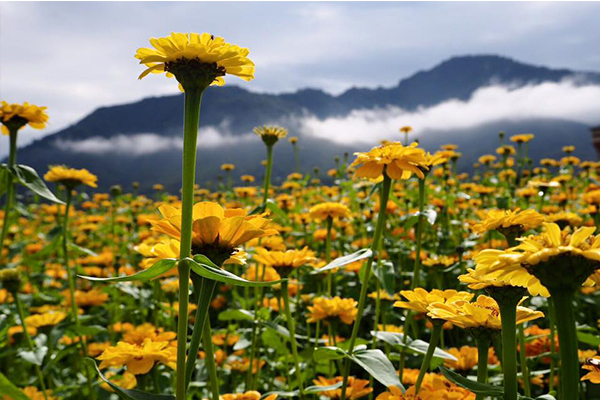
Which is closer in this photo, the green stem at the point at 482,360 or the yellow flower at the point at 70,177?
the green stem at the point at 482,360

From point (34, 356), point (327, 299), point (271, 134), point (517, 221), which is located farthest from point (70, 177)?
point (517, 221)

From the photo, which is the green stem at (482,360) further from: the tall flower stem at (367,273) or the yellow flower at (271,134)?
the yellow flower at (271,134)

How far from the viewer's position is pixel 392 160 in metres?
1.38

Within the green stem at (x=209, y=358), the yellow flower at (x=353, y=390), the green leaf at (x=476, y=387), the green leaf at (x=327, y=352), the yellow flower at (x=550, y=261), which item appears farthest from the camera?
the yellow flower at (x=353, y=390)

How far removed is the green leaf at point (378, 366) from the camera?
1.08 meters

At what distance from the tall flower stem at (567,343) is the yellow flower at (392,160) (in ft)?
2.36

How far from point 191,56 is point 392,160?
0.77 m

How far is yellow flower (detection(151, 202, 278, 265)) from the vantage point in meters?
0.82

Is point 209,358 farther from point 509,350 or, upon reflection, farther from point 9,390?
point 509,350

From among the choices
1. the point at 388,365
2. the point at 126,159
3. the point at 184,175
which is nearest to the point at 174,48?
the point at 184,175

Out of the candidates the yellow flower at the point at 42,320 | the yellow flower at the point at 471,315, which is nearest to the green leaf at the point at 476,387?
the yellow flower at the point at 471,315

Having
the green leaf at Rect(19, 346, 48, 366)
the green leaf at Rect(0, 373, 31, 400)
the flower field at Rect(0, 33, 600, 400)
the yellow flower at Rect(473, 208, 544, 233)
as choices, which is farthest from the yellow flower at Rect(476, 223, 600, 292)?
the green leaf at Rect(19, 346, 48, 366)

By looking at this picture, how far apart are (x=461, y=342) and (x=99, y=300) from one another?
220 centimetres

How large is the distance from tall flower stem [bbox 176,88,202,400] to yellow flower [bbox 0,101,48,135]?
5.01ft
